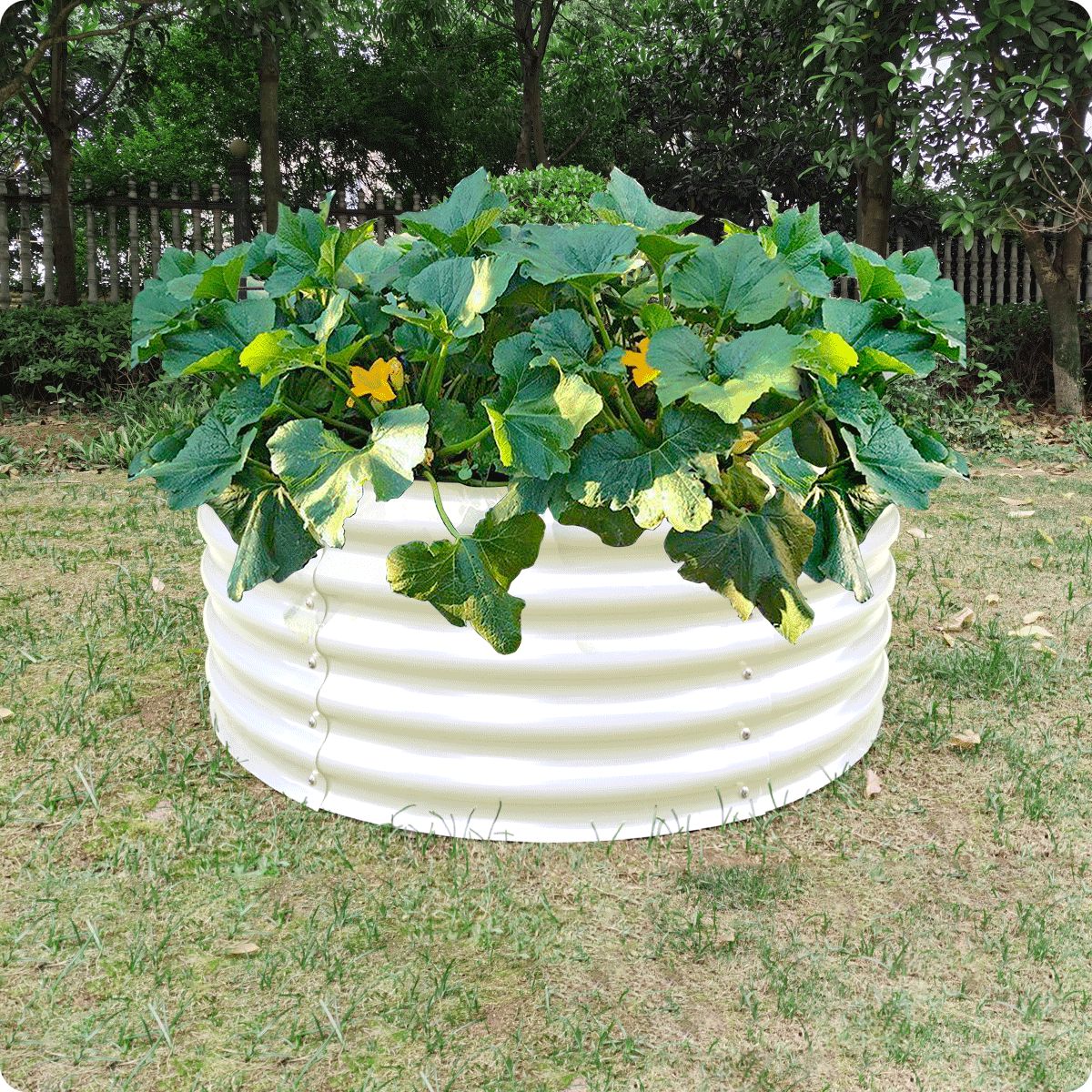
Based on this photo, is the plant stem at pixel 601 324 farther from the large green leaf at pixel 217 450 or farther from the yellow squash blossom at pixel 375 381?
the large green leaf at pixel 217 450

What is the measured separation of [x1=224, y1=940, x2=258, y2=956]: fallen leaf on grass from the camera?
1.75 meters

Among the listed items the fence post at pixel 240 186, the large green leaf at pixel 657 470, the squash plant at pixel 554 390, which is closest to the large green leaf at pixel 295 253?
the squash plant at pixel 554 390

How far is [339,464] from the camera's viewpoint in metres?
1.94

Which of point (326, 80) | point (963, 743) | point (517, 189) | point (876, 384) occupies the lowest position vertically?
point (963, 743)

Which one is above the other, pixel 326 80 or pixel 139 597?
pixel 326 80

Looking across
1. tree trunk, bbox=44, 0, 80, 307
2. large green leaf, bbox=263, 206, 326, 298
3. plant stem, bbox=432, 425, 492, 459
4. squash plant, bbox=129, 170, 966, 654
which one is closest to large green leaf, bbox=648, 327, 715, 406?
squash plant, bbox=129, 170, 966, 654

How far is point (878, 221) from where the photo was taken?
24.7 feet

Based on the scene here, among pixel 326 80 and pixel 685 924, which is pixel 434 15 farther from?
pixel 685 924

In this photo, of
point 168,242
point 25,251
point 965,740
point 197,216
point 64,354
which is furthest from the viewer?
point 168,242

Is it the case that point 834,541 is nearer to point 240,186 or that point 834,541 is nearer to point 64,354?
point 64,354

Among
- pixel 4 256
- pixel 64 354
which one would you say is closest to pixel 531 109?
pixel 4 256

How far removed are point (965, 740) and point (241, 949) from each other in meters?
1.72

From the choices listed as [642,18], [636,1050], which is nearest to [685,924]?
[636,1050]

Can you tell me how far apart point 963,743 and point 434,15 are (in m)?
12.4
